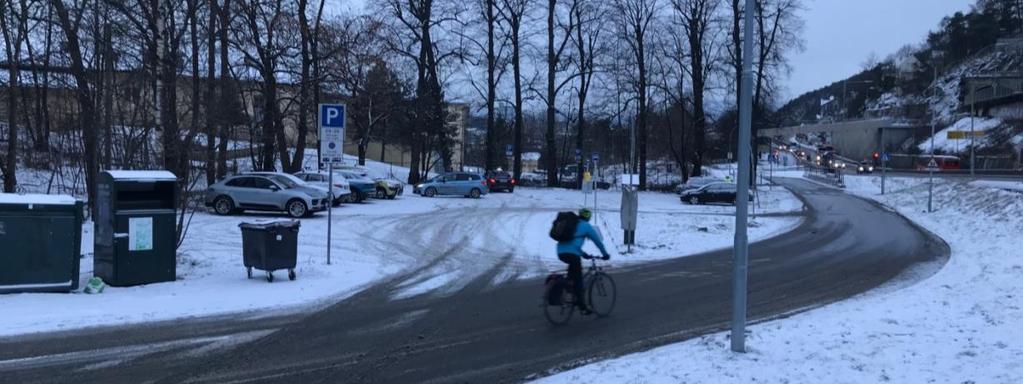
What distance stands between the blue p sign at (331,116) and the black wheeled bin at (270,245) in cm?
225

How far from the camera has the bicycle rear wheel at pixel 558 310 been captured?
30.1 feet

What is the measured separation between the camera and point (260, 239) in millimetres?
11664

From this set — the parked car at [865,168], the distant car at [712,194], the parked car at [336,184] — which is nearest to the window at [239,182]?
the parked car at [336,184]

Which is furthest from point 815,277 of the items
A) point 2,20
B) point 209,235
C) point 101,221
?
point 2,20

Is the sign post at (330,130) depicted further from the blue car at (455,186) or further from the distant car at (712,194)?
the distant car at (712,194)

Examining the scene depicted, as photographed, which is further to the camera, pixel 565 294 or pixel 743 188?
pixel 565 294

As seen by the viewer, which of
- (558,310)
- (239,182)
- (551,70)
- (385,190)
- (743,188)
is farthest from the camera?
(551,70)

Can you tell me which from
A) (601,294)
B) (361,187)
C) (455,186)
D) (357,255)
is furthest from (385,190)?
(601,294)

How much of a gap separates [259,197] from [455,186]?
A: 48.0 ft

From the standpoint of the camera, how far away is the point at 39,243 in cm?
Answer: 1008

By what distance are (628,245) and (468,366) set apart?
38.2ft

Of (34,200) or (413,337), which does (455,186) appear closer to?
(34,200)

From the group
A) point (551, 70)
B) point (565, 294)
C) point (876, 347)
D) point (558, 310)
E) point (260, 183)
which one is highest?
point (551, 70)

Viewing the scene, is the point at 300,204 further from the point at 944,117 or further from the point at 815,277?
the point at 944,117
